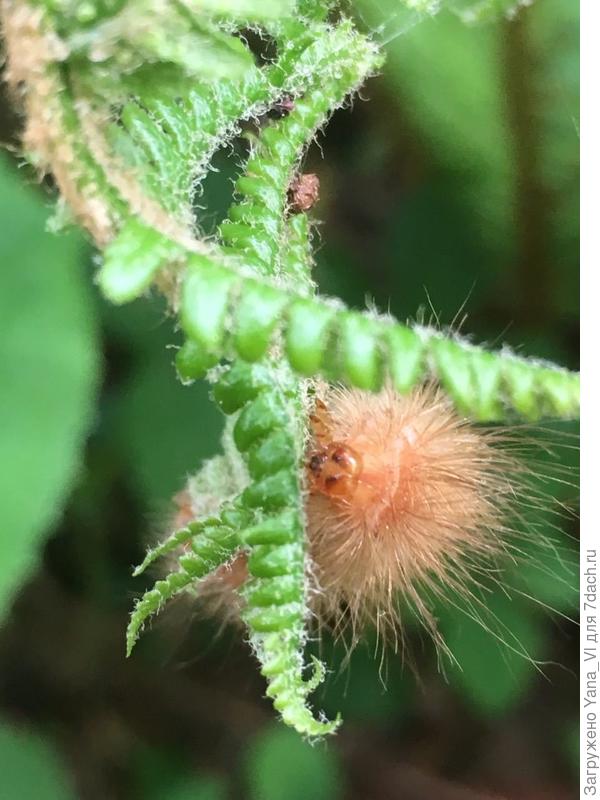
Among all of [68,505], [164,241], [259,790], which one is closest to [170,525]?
[68,505]

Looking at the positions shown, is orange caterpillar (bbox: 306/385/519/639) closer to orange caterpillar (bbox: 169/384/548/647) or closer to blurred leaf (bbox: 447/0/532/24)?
orange caterpillar (bbox: 169/384/548/647)

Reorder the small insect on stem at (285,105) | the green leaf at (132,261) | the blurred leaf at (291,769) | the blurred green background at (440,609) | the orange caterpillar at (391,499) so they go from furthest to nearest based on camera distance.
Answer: the blurred leaf at (291,769), the blurred green background at (440,609), the orange caterpillar at (391,499), the small insect on stem at (285,105), the green leaf at (132,261)

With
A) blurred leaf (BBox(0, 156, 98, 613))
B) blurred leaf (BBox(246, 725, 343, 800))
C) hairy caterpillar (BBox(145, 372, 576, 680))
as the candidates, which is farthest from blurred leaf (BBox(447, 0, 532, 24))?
blurred leaf (BBox(246, 725, 343, 800))

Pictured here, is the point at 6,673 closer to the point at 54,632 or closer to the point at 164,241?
the point at 54,632

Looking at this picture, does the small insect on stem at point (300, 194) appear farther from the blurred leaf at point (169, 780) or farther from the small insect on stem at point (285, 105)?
the blurred leaf at point (169, 780)

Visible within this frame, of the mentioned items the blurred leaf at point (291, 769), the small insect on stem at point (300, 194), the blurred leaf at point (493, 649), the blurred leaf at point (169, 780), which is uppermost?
the small insect on stem at point (300, 194)

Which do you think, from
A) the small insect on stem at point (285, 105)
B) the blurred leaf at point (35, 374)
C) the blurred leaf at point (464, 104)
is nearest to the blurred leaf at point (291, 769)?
the blurred leaf at point (35, 374)

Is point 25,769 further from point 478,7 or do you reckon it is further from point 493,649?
point 478,7

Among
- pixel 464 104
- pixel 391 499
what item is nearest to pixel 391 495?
pixel 391 499

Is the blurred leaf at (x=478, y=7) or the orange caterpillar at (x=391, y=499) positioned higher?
the blurred leaf at (x=478, y=7)
